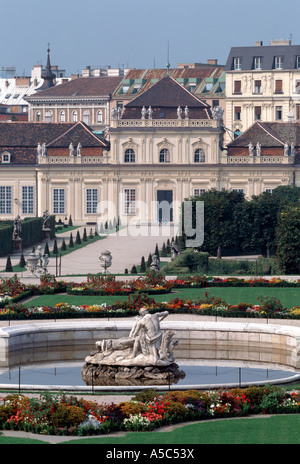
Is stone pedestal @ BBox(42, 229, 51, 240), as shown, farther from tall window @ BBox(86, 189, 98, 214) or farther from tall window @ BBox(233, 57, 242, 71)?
tall window @ BBox(233, 57, 242, 71)

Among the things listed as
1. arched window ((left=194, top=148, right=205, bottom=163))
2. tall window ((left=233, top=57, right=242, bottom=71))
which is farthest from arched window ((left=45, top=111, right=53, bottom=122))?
arched window ((left=194, top=148, right=205, bottom=163))

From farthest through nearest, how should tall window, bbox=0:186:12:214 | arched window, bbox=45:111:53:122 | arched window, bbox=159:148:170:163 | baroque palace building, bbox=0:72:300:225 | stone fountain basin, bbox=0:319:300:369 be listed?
arched window, bbox=45:111:53:122, tall window, bbox=0:186:12:214, arched window, bbox=159:148:170:163, baroque palace building, bbox=0:72:300:225, stone fountain basin, bbox=0:319:300:369

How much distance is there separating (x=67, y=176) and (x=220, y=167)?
40.7ft

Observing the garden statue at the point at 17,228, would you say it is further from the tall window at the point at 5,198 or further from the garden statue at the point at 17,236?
the tall window at the point at 5,198

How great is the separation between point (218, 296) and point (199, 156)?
53613 mm

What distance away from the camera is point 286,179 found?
98.8 m

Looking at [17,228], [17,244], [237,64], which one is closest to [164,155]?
[17,244]

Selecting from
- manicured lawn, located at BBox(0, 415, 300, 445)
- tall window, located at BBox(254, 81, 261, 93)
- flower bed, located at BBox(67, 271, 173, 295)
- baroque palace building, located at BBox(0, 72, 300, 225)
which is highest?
tall window, located at BBox(254, 81, 261, 93)

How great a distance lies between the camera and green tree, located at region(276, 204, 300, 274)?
60625 mm

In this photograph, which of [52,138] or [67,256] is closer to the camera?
[67,256]

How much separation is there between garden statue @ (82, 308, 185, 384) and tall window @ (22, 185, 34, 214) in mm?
69109

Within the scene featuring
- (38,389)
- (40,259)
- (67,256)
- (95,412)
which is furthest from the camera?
(67,256)

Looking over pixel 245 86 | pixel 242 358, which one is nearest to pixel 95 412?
pixel 242 358
